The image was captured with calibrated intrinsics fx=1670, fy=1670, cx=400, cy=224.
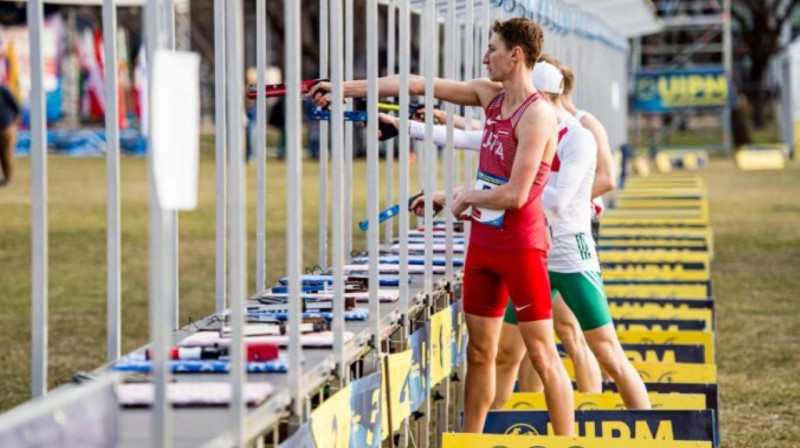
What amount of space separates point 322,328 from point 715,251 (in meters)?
13.3

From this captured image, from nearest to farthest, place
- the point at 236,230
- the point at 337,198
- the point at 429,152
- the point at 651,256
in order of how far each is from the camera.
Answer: the point at 236,230, the point at 337,198, the point at 429,152, the point at 651,256

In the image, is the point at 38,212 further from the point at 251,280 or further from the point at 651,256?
the point at 251,280

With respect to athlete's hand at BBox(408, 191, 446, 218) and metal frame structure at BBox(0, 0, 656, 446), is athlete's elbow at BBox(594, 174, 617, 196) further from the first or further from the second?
athlete's hand at BBox(408, 191, 446, 218)

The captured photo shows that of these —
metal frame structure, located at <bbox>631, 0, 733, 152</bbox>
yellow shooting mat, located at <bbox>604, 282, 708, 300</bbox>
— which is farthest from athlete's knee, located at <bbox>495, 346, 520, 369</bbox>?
metal frame structure, located at <bbox>631, 0, 733, 152</bbox>

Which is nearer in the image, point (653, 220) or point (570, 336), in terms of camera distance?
point (570, 336)

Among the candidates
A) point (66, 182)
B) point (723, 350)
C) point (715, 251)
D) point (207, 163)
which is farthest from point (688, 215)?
point (207, 163)

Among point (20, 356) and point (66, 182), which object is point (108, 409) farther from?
point (66, 182)

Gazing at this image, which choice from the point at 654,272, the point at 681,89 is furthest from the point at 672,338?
the point at 681,89

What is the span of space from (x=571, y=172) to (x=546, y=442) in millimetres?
1601

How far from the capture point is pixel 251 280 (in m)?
15.3

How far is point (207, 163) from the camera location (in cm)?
3816

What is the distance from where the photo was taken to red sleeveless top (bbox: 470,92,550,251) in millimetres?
6445

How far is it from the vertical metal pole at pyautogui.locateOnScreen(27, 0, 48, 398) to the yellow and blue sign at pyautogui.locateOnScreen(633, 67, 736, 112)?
3137 centimetres

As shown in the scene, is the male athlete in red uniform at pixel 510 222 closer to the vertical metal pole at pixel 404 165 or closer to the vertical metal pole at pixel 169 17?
the vertical metal pole at pixel 404 165
